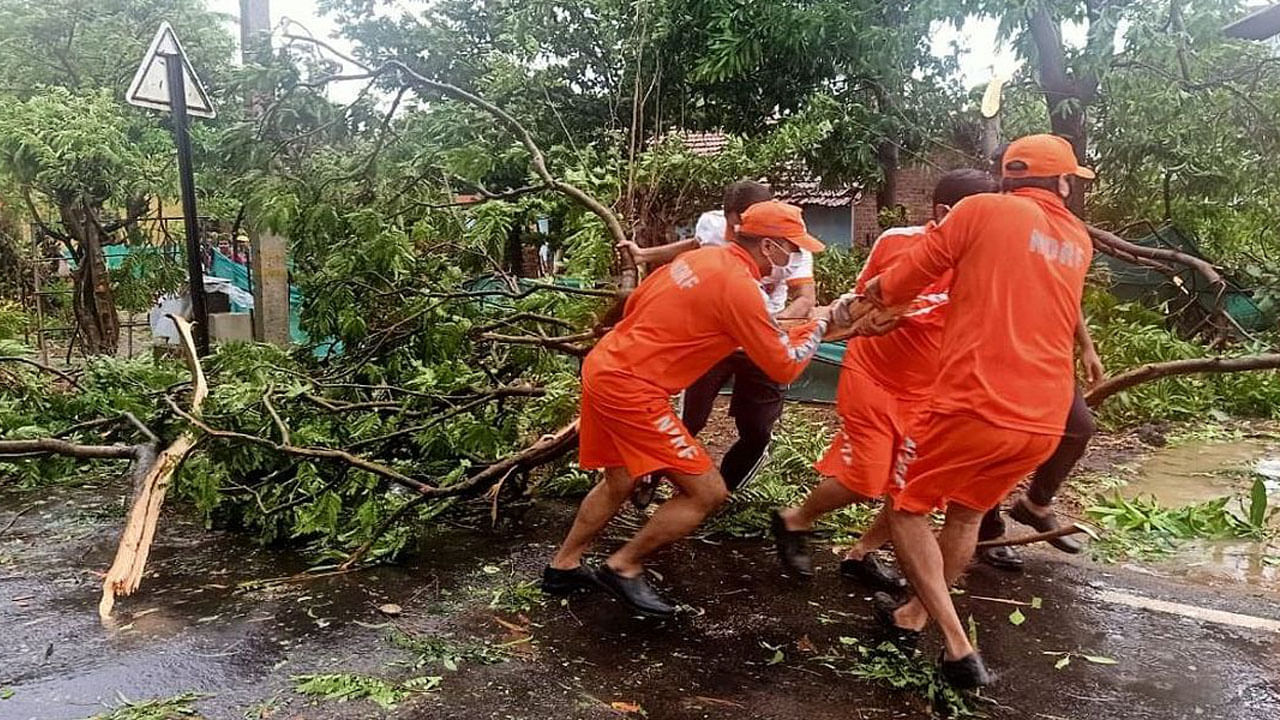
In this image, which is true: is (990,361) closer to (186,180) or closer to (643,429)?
(643,429)

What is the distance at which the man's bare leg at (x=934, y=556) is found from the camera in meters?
3.10

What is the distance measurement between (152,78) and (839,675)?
20.5ft

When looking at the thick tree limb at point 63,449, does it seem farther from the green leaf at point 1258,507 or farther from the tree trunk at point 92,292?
the tree trunk at point 92,292

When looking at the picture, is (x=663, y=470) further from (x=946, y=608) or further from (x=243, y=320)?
(x=243, y=320)

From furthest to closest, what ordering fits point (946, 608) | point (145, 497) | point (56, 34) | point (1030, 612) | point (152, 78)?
point (56, 34) < point (152, 78) < point (145, 497) < point (1030, 612) < point (946, 608)

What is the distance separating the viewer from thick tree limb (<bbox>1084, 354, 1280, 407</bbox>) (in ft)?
12.5

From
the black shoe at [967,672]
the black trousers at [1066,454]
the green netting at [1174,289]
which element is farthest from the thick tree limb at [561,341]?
the green netting at [1174,289]

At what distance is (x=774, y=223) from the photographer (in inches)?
139

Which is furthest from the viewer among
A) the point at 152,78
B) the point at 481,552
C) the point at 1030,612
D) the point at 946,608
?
the point at 152,78

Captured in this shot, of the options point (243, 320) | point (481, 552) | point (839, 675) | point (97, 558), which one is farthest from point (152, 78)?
point (839, 675)

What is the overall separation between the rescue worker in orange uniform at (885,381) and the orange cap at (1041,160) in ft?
1.75

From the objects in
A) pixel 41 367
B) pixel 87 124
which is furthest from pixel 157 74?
pixel 87 124

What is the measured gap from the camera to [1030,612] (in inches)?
152

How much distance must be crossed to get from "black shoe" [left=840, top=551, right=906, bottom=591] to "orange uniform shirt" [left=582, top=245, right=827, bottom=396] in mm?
1056
